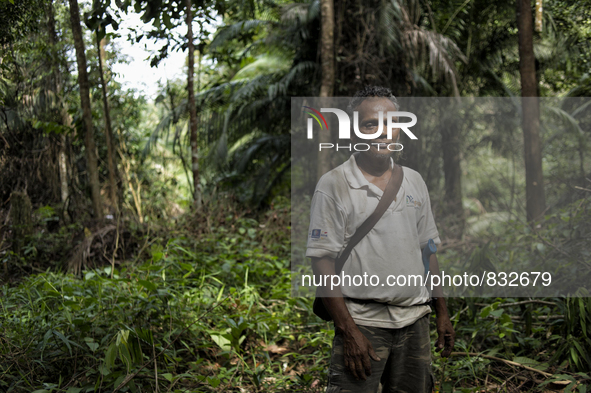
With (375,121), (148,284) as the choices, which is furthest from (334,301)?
(148,284)

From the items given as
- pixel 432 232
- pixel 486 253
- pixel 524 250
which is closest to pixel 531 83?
pixel 524 250

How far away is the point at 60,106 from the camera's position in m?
5.09

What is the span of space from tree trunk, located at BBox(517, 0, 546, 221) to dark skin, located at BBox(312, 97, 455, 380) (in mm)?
4080

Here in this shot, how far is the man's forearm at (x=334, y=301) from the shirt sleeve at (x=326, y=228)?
39mm

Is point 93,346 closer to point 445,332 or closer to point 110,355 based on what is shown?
point 110,355

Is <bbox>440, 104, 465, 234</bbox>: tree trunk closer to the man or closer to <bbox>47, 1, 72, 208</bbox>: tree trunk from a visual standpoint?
<bbox>47, 1, 72, 208</bbox>: tree trunk

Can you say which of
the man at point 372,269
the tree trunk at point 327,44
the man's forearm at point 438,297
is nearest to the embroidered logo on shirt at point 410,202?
the man at point 372,269

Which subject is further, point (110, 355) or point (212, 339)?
point (212, 339)

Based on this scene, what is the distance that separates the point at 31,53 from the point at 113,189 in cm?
272

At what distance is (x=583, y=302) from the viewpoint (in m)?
3.08

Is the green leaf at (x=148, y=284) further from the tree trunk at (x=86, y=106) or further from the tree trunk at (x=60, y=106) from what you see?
the tree trunk at (x=86, y=106)

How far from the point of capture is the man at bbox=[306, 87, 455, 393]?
1797 mm

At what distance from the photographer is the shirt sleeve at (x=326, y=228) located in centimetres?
179

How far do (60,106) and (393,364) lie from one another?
4.70m
